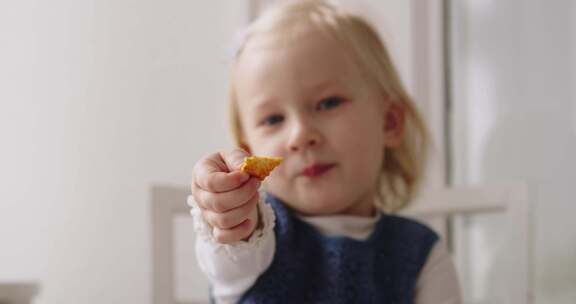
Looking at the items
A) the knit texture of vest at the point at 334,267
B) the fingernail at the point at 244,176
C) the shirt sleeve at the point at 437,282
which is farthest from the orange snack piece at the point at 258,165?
the shirt sleeve at the point at 437,282

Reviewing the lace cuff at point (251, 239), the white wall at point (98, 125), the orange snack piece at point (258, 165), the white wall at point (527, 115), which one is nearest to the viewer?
the orange snack piece at point (258, 165)

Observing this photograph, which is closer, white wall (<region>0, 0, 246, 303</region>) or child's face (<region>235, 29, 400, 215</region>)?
child's face (<region>235, 29, 400, 215</region>)

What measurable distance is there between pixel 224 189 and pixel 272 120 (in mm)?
279

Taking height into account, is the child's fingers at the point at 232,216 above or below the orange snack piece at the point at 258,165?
below

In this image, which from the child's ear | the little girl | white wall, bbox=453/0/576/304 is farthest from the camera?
white wall, bbox=453/0/576/304

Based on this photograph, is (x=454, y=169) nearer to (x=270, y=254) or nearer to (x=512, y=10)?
(x=512, y=10)

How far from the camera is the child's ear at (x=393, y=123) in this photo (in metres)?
0.83

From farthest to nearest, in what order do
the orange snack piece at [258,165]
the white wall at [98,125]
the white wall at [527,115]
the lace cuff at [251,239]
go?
the white wall at [527,115] < the white wall at [98,125] < the lace cuff at [251,239] < the orange snack piece at [258,165]

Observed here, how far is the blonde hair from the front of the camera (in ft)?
2.49

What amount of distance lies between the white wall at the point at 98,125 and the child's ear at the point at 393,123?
46 centimetres

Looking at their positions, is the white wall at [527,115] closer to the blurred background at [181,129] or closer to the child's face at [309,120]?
the blurred background at [181,129]

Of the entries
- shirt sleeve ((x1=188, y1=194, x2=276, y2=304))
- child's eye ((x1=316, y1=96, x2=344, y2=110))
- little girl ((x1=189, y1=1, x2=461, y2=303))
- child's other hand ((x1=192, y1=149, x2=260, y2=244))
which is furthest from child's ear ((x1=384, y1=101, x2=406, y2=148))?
child's other hand ((x1=192, y1=149, x2=260, y2=244))

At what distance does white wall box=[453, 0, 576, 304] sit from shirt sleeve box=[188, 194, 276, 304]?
26.9 inches

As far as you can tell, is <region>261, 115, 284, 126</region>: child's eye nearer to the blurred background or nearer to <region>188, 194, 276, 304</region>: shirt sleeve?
<region>188, 194, 276, 304</region>: shirt sleeve
